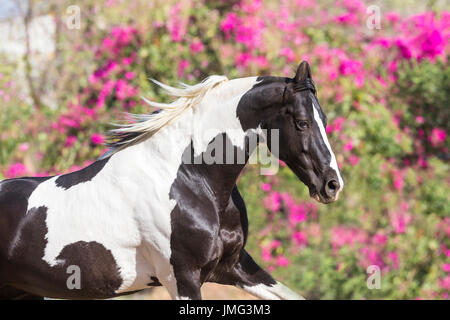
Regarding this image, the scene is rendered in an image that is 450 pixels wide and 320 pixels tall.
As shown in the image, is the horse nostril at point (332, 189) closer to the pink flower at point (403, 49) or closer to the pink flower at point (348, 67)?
the pink flower at point (348, 67)

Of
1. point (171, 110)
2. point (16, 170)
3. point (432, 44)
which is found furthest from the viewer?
point (432, 44)

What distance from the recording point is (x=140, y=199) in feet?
8.55

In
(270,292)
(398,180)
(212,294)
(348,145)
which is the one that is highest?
(348,145)

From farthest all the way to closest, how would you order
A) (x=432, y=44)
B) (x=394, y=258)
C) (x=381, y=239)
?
1. (x=432, y=44)
2. (x=381, y=239)
3. (x=394, y=258)

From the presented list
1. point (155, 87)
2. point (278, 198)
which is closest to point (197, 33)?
point (155, 87)

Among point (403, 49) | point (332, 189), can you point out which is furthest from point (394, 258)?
point (332, 189)

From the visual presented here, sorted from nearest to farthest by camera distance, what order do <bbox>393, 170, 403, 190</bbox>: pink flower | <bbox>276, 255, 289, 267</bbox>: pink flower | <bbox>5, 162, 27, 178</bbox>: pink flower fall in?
<bbox>276, 255, 289, 267</bbox>: pink flower
<bbox>393, 170, 403, 190</bbox>: pink flower
<bbox>5, 162, 27, 178</bbox>: pink flower

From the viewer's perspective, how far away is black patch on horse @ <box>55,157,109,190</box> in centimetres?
274

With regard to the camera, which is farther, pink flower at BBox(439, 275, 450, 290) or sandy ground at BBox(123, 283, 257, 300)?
sandy ground at BBox(123, 283, 257, 300)

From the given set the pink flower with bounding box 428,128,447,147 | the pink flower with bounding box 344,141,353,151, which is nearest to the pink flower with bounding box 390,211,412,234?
the pink flower with bounding box 344,141,353,151

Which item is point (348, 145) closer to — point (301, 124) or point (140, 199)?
point (301, 124)

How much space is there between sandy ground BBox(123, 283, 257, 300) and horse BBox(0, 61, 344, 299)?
8.51 ft

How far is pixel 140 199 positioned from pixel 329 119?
3.38 meters

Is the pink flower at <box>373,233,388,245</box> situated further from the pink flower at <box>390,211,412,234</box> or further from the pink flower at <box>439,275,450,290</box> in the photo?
the pink flower at <box>439,275,450,290</box>
